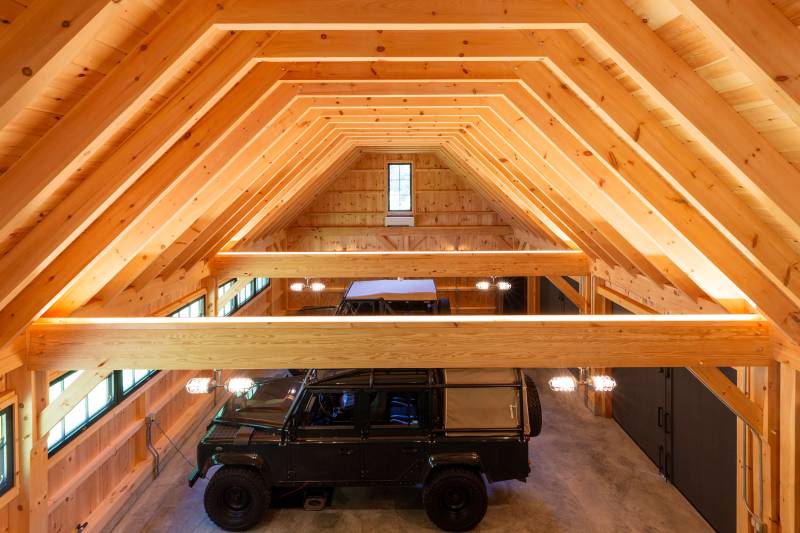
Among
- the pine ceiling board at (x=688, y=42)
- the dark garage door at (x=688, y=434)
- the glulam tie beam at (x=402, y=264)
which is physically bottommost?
the dark garage door at (x=688, y=434)

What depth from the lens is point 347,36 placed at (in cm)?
293

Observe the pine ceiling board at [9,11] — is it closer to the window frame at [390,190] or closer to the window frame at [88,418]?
the window frame at [88,418]

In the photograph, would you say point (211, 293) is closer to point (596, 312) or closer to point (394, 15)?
point (596, 312)

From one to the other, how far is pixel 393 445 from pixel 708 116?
400 centimetres

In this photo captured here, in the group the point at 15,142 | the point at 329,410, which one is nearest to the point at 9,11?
the point at 15,142

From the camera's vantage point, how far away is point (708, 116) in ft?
7.09

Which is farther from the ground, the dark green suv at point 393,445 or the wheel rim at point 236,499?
the dark green suv at point 393,445

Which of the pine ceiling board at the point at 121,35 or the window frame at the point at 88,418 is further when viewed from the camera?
the window frame at the point at 88,418

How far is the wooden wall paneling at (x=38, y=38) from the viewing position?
62.3 inches

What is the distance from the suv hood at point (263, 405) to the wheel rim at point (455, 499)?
1806 millimetres

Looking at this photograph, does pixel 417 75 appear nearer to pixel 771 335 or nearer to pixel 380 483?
pixel 771 335

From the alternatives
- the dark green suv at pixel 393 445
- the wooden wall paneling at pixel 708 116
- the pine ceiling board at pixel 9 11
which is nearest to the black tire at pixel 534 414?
the dark green suv at pixel 393 445

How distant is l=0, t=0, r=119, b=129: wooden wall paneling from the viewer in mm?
1582

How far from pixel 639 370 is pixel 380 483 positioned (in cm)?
393
